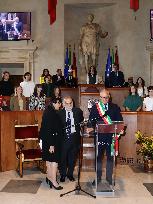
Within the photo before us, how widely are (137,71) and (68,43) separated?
2812 mm

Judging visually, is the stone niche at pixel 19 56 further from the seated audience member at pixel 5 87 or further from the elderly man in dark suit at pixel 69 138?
the elderly man in dark suit at pixel 69 138

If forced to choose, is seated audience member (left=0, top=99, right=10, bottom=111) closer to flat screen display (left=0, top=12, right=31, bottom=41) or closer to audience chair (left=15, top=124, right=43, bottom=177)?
audience chair (left=15, top=124, right=43, bottom=177)

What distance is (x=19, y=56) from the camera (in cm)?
1412

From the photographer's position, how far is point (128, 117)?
26.9ft

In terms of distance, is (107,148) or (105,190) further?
(107,148)

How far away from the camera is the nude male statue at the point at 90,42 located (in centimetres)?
1379

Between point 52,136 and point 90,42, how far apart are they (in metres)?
8.23

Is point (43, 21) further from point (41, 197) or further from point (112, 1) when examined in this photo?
point (41, 197)

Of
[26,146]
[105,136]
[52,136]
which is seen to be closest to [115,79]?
[26,146]

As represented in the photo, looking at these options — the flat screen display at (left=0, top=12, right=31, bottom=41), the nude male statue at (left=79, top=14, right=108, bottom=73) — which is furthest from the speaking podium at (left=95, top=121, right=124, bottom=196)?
the flat screen display at (left=0, top=12, right=31, bottom=41)

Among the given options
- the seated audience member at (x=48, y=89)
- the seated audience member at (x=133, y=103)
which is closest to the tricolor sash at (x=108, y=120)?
the seated audience member at (x=133, y=103)

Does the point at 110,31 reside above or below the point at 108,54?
above

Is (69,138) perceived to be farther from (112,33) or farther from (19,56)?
(112,33)

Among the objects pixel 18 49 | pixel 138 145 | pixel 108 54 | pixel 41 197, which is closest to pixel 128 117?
pixel 138 145
